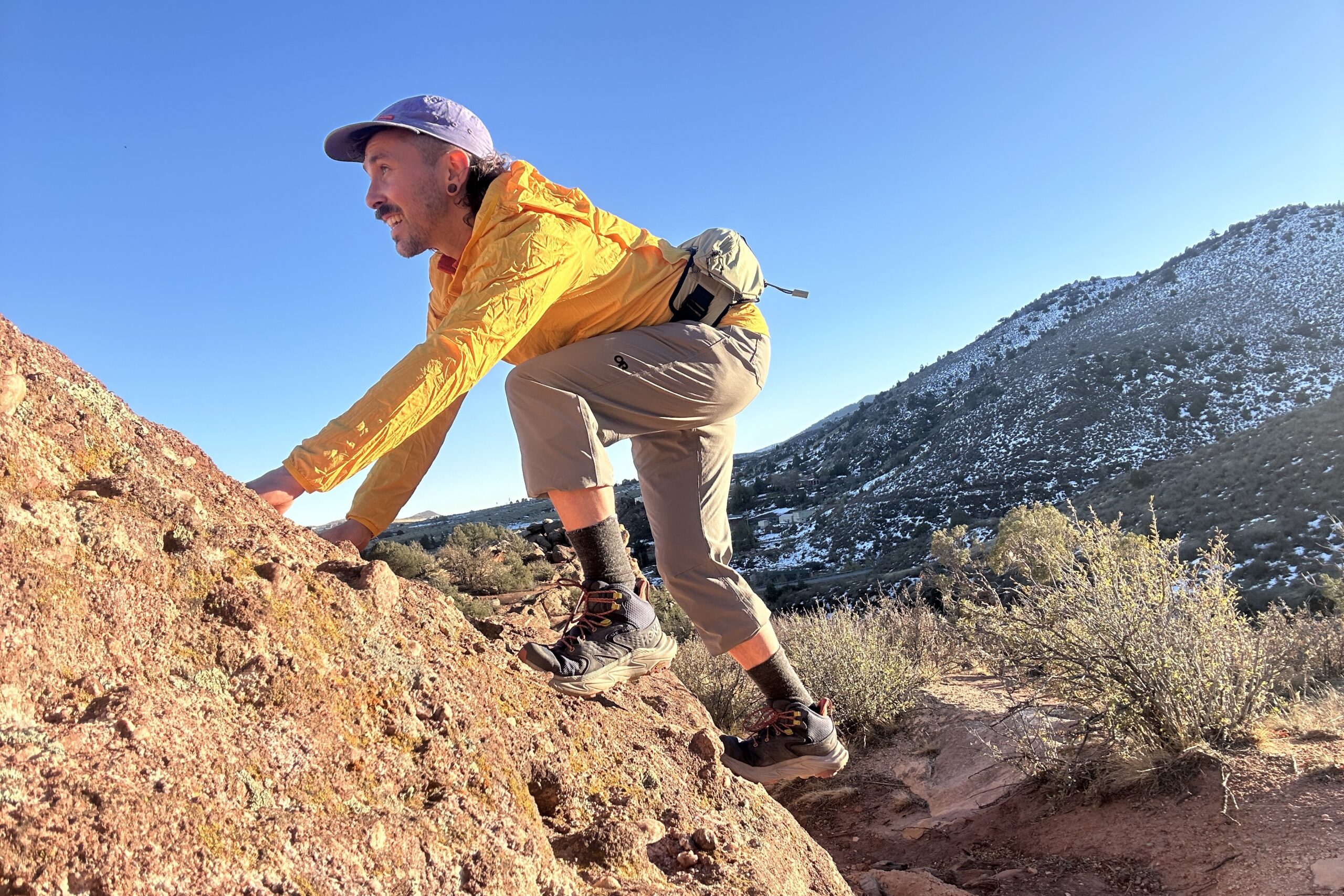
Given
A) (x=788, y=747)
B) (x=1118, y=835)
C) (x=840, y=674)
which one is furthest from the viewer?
(x=840, y=674)

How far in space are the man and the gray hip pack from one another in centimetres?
3

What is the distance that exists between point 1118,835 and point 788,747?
246cm

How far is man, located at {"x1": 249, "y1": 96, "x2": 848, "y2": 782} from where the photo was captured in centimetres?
179

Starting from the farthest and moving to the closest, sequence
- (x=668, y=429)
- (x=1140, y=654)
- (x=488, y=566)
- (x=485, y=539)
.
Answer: (x=485, y=539)
(x=488, y=566)
(x=1140, y=654)
(x=668, y=429)

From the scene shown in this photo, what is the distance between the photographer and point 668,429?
7.49 ft

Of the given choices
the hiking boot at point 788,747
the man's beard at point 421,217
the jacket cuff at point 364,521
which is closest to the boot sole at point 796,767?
the hiking boot at point 788,747

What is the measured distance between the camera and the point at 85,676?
4.06 feet

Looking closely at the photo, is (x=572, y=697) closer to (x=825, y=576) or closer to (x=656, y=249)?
(x=656, y=249)

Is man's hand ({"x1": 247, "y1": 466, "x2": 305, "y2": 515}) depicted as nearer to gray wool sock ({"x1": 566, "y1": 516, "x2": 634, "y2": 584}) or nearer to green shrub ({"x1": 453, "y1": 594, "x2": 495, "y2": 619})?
gray wool sock ({"x1": 566, "y1": 516, "x2": 634, "y2": 584})

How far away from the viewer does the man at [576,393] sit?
70.3 inches

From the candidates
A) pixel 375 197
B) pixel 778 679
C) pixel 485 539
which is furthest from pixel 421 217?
pixel 485 539

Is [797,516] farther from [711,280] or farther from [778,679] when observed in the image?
[711,280]

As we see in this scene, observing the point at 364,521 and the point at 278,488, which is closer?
the point at 278,488

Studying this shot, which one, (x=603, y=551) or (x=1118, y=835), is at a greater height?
(x=603, y=551)
